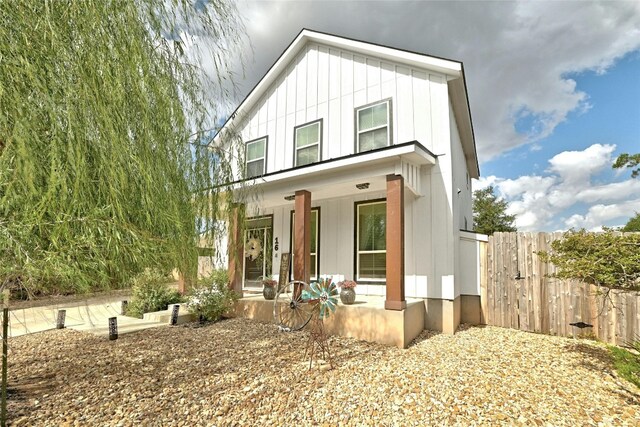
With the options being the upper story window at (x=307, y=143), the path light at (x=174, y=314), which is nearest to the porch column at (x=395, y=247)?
the upper story window at (x=307, y=143)

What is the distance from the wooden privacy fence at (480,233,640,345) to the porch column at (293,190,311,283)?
4.11 meters

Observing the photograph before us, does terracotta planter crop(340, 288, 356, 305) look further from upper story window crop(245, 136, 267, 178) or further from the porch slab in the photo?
upper story window crop(245, 136, 267, 178)

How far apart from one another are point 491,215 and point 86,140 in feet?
75.6

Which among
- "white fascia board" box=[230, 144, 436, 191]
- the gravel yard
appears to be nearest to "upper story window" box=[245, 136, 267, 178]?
"white fascia board" box=[230, 144, 436, 191]

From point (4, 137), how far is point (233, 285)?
249 inches

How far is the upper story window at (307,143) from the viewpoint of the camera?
8656mm

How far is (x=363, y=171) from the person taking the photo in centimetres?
632

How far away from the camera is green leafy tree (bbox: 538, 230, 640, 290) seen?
3.61 m

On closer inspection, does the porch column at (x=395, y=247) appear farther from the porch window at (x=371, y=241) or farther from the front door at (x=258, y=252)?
the front door at (x=258, y=252)

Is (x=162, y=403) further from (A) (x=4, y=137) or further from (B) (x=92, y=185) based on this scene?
(A) (x=4, y=137)

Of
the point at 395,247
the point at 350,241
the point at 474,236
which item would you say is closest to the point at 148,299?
the point at 350,241

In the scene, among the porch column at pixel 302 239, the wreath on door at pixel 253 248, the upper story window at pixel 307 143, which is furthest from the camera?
the wreath on door at pixel 253 248

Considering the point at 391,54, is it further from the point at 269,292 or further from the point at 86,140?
the point at 86,140

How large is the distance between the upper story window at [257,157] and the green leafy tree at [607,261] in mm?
7838
